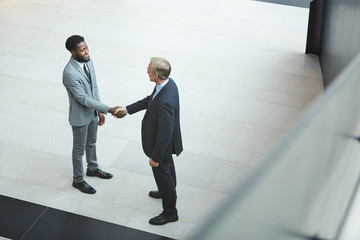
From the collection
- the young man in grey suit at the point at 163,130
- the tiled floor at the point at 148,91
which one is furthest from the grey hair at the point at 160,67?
the tiled floor at the point at 148,91

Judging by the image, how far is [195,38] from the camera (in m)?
9.54

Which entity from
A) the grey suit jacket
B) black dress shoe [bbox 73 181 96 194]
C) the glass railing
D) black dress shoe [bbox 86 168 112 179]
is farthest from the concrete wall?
the glass railing

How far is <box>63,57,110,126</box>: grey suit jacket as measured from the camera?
502 centimetres

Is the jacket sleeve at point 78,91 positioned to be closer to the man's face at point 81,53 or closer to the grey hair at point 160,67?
the man's face at point 81,53

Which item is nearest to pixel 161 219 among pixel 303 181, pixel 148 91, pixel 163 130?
pixel 163 130

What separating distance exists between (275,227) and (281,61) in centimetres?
770

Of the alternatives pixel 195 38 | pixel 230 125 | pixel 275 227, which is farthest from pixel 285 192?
pixel 195 38

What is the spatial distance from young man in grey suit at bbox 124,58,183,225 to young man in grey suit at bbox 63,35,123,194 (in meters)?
0.65

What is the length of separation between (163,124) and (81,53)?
1021 mm

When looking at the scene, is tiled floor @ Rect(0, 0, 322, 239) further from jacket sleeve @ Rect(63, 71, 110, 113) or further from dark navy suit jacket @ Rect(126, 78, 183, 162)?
jacket sleeve @ Rect(63, 71, 110, 113)

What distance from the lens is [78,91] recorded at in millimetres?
5039

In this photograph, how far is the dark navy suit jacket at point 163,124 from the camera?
15.0ft

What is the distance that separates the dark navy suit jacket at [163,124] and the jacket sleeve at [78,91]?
59 centimetres

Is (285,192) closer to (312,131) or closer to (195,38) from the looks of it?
(312,131)
